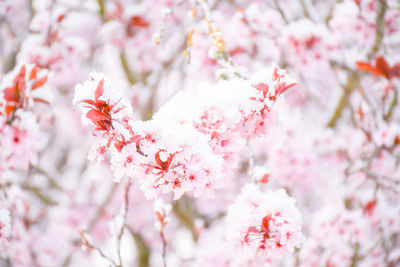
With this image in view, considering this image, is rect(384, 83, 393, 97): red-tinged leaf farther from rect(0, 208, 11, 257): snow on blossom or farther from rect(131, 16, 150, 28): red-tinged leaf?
rect(0, 208, 11, 257): snow on blossom

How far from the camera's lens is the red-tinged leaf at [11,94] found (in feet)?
5.54

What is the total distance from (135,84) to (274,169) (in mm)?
2225

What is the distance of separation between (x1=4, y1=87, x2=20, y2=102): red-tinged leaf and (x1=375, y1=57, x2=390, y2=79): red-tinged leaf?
2.14 meters

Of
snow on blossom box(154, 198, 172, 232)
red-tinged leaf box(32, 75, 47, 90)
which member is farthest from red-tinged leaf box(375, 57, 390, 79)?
red-tinged leaf box(32, 75, 47, 90)

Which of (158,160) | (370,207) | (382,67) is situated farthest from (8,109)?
(370,207)

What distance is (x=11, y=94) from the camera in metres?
1.69

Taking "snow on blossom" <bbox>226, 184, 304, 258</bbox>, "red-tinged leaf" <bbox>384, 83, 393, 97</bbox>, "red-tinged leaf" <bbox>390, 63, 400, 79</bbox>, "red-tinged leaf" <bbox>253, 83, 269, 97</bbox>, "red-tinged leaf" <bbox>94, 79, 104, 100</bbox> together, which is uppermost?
"red-tinged leaf" <bbox>384, 83, 393, 97</bbox>

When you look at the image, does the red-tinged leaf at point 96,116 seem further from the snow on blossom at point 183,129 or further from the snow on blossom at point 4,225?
the snow on blossom at point 4,225

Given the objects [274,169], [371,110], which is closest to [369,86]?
[371,110]

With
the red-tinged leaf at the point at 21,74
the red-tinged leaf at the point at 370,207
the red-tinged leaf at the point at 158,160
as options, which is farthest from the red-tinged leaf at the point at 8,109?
the red-tinged leaf at the point at 370,207

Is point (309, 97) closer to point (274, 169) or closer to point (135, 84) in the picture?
point (274, 169)

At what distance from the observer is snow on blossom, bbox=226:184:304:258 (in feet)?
4.09

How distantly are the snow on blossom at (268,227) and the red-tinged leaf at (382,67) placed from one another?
4.61ft

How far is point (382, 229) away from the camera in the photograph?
292 cm
